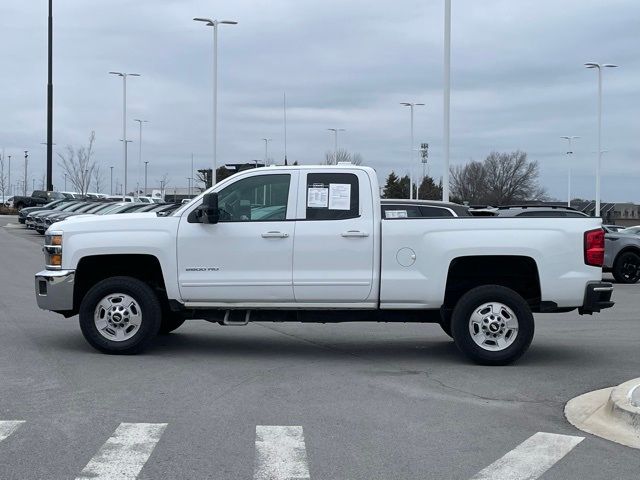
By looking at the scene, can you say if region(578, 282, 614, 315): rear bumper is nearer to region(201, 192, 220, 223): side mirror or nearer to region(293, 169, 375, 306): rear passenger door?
region(293, 169, 375, 306): rear passenger door

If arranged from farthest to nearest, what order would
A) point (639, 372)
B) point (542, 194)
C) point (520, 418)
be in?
point (542, 194)
point (639, 372)
point (520, 418)

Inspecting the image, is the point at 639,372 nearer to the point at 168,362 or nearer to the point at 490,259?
the point at 490,259

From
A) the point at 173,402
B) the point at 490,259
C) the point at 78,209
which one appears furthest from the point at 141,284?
the point at 78,209

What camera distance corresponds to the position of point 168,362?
31.6 ft

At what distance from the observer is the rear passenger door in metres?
9.54

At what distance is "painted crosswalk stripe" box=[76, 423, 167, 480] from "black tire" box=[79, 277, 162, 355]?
2994mm

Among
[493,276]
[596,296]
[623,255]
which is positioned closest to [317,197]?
[493,276]

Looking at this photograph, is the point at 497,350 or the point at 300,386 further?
the point at 497,350

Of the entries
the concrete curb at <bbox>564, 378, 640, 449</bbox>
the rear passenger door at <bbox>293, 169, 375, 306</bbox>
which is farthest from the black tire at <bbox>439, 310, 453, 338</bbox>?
the concrete curb at <bbox>564, 378, 640, 449</bbox>

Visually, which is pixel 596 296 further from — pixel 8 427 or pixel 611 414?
pixel 8 427

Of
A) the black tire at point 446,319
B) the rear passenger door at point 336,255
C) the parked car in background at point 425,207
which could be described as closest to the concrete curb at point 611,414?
the black tire at point 446,319

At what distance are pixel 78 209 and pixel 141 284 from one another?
33.0 m

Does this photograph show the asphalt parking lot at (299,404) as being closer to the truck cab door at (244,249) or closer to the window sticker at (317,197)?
the truck cab door at (244,249)

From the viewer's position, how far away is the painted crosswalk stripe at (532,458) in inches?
229
